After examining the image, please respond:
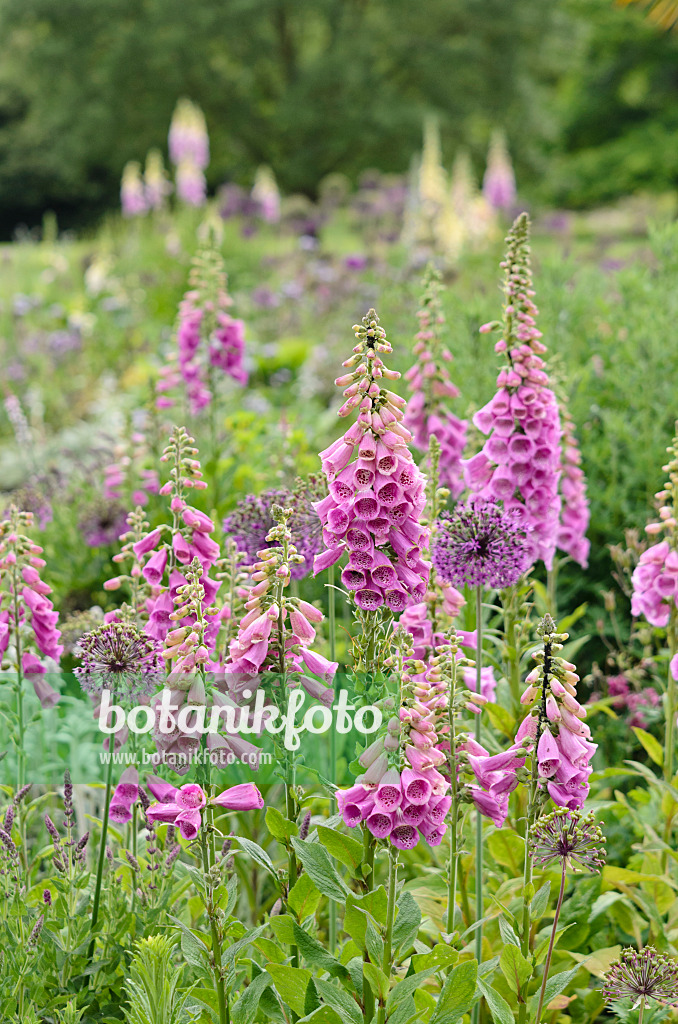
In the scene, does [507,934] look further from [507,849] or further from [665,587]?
[665,587]

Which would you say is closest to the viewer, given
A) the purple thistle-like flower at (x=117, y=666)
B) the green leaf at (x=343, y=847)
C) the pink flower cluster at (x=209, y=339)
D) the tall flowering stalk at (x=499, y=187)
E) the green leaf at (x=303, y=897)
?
the green leaf at (x=343, y=847)

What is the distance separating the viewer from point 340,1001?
171 cm

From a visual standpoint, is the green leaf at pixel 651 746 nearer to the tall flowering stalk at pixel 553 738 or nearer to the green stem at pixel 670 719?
the green stem at pixel 670 719

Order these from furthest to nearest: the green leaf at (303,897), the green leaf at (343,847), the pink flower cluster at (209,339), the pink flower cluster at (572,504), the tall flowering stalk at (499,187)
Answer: the tall flowering stalk at (499,187) < the pink flower cluster at (209,339) < the pink flower cluster at (572,504) < the green leaf at (303,897) < the green leaf at (343,847)

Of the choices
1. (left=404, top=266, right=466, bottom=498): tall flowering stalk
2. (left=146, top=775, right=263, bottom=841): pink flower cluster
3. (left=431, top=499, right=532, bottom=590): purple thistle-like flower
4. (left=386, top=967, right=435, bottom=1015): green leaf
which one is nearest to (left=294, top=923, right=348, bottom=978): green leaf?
(left=386, top=967, right=435, bottom=1015): green leaf

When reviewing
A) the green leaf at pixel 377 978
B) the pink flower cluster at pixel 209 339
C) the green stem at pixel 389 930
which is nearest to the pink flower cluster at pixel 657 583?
the green stem at pixel 389 930

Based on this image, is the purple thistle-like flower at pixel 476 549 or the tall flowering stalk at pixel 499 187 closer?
the purple thistle-like flower at pixel 476 549

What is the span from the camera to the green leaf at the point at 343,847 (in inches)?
69.1

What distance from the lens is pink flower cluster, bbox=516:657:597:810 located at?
177 centimetres

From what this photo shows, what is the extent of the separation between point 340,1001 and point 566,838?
0.50 meters

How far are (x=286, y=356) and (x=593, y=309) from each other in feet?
9.51

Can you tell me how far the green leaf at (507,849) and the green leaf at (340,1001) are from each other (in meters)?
0.74

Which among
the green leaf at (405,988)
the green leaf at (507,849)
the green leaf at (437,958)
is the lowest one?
the green leaf at (405,988)

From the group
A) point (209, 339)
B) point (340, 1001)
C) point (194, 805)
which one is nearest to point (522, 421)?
point (194, 805)
